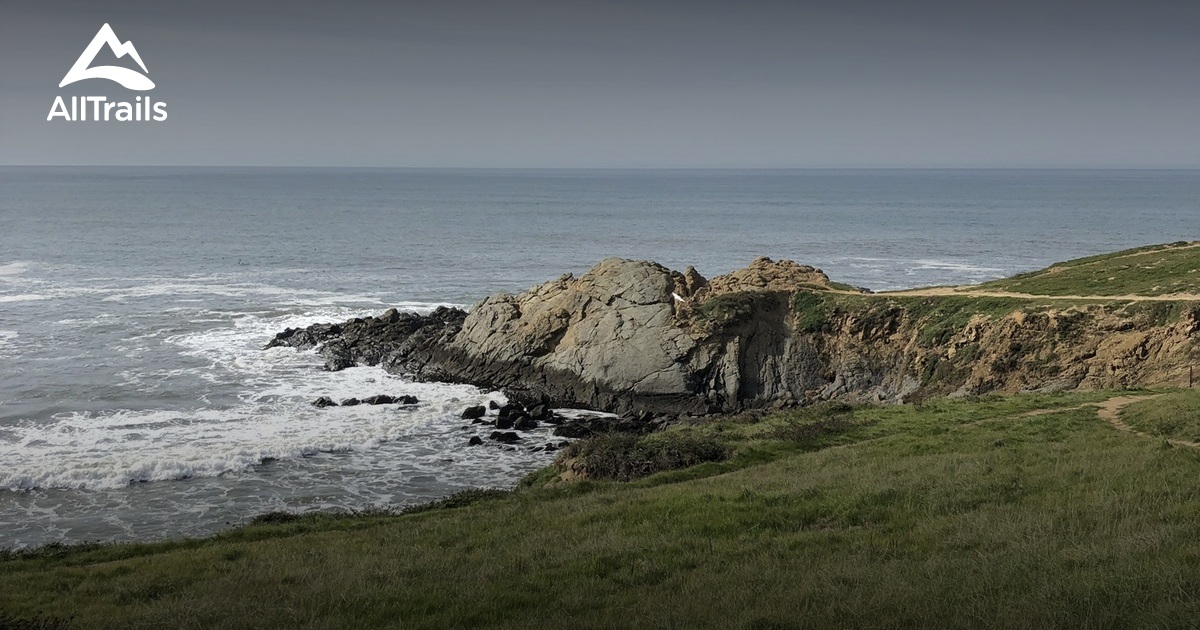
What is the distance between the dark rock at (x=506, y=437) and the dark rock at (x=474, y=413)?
9.84 ft

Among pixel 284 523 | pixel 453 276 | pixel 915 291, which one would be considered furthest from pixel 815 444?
pixel 453 276

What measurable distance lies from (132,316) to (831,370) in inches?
1855

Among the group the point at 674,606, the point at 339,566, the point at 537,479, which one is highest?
the point at 674,606

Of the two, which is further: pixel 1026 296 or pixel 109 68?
pixel 109 68

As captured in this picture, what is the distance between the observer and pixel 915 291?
1853 inches

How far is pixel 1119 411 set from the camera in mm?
27156

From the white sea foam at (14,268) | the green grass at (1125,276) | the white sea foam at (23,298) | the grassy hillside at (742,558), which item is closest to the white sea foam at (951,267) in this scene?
the green grass at (1125,276)

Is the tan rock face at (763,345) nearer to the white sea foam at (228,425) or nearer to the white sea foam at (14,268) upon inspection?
the white sea foam at (228,425)

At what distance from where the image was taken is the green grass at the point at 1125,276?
131 feet

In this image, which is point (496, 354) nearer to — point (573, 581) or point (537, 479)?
point (537, 479)

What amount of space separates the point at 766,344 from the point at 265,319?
35995 millimetres

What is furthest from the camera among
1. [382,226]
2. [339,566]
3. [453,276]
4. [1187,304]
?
[382,226]

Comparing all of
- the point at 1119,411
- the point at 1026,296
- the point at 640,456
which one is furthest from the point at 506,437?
the point at 1026,296

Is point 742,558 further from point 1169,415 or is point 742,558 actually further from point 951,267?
point 951,267
